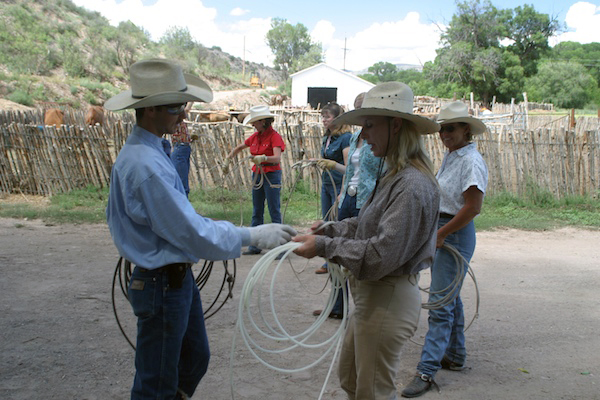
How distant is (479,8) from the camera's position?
45.4 meters

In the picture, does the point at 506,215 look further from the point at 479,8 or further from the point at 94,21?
the point at 94,21

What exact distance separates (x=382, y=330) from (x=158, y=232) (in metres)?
1.05

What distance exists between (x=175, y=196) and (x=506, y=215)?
28.1 feet

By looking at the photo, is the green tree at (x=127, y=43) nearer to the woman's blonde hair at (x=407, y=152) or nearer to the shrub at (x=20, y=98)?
the shrub at (x=20, y=98)

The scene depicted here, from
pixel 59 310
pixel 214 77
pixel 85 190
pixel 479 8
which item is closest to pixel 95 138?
pixel 85 190

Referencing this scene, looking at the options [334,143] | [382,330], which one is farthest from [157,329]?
[334,143]

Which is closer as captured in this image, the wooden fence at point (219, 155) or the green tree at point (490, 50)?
the wooden fence at point (219, 155)

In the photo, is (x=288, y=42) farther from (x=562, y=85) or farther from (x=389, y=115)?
(x=389, y=115)

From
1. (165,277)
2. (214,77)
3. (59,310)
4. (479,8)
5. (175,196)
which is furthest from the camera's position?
(214,77)

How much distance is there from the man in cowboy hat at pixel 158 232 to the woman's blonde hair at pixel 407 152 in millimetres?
606

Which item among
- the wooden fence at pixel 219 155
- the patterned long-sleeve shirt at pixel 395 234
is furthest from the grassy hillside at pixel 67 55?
the patterned long-sleeve shirt at pixel 395 234

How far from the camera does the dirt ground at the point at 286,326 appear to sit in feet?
11.2

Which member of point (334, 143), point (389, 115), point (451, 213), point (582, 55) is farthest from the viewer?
point (582, 55)

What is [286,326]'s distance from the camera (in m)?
4.46
